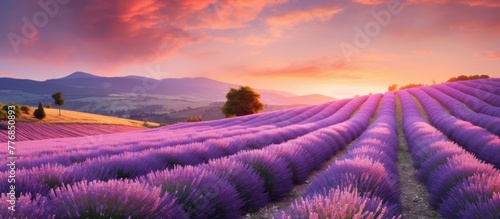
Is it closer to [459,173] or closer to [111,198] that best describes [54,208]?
[111,198]

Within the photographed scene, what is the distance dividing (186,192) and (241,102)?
146 ft

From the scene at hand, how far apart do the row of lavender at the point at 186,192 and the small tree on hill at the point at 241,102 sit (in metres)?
41.7

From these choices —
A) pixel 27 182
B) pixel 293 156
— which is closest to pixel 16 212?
pixel 27 182

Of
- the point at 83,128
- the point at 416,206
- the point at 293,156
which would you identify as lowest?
the point at 83,128

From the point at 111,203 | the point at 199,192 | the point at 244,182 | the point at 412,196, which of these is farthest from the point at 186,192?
the point at 412,196

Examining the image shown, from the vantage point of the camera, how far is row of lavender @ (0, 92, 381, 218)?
1994 millimetres

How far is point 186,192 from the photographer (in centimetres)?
277

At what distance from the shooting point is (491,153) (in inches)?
226

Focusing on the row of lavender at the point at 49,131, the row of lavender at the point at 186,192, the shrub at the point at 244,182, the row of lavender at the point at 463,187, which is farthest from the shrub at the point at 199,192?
the row of lavender at the point at 49,131

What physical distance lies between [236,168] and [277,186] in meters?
A: 0.84

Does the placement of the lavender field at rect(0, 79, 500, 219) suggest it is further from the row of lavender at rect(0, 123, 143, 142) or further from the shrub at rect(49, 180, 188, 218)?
the row of lavender at rect(0, 123, 143, 142)

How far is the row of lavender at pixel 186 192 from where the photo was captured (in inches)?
78.5

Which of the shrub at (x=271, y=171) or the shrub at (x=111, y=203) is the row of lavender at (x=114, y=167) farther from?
the shrub at (x=271, y=171)

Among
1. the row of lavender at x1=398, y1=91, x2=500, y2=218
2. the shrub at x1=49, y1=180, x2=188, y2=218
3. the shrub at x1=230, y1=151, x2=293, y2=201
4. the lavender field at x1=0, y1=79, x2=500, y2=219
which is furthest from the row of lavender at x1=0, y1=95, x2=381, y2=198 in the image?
the row of lavender at x1=398, y1=91, x2=500, y2=218
